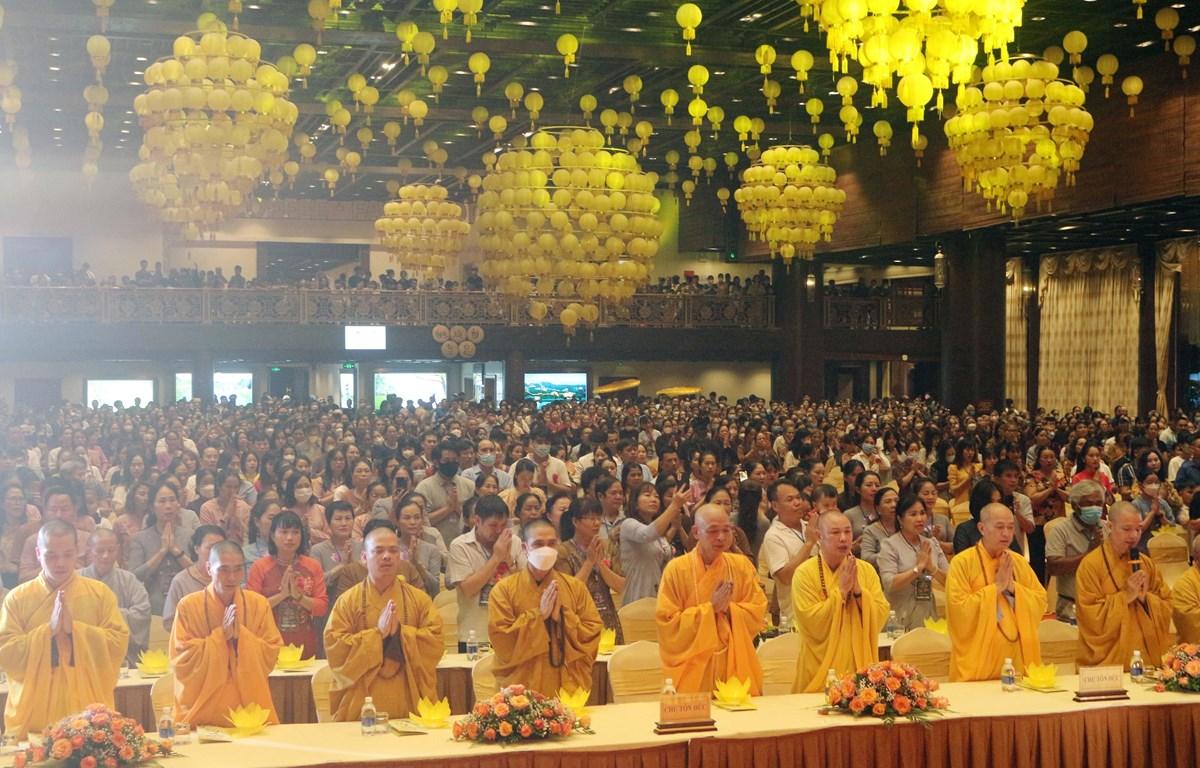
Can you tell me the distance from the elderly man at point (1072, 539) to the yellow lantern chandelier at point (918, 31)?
2.74 metres

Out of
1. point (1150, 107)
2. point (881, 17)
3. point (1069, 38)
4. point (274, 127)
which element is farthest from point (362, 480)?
point (1150, 107)

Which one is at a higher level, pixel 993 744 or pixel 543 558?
pixel 543 558

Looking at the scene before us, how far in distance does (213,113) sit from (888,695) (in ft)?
26.5

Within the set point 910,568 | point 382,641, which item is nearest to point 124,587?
point 382,641

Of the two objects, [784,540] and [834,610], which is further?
[784,540]

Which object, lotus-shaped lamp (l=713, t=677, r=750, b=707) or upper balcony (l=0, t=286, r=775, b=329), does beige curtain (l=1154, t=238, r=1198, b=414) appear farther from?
lotus-shaped lamp (l=713, t=677, r=750, b=707)

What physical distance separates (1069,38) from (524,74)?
34.0 feet

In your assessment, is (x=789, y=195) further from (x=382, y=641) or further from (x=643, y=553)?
(x=382, y=641)

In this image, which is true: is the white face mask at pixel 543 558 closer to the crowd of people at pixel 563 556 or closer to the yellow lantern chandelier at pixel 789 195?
the crowd of people at pixel 563 556

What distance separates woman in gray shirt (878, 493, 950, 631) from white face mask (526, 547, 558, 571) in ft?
7.94

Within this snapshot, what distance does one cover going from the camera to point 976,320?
24172 mm

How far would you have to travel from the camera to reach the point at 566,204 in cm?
1458

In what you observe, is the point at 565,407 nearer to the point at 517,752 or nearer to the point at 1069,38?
the point at 1069,38

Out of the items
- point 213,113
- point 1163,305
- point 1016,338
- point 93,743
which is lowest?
point 93,743
